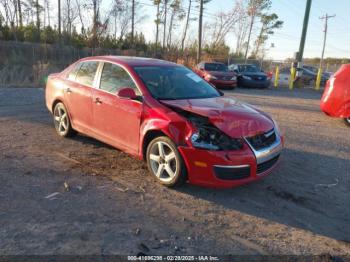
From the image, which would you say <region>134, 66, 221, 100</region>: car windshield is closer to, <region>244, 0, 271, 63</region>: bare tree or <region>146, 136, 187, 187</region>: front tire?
<region>146, 136, 187, 187</region>: front tire

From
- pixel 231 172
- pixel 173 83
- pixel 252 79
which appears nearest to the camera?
pixel 231 172

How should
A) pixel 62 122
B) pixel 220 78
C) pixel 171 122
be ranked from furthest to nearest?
pixel 220 78 < pixel 62 122 < pixel 171 122

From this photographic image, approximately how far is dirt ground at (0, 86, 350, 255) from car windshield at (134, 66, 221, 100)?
3.87 ft

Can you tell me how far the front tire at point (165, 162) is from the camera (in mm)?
4156

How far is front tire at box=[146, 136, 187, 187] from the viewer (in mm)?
4156

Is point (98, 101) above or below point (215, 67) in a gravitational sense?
below

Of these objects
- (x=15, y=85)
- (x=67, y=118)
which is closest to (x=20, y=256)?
(x=67, y=118)

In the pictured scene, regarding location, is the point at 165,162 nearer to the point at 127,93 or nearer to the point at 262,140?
the point at 127,93

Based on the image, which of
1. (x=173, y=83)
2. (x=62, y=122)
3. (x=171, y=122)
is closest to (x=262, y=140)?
(x=171, y=122)

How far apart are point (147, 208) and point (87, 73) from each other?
117 inches

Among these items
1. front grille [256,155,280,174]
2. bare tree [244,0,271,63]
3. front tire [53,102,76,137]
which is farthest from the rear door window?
bare tree [244,0,271,63]

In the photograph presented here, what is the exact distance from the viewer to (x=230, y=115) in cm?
430

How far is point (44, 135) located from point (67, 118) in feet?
2.55

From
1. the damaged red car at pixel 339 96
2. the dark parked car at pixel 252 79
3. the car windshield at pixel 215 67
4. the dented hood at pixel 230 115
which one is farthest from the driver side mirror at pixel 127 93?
the dark parked car at pixel 252 79
